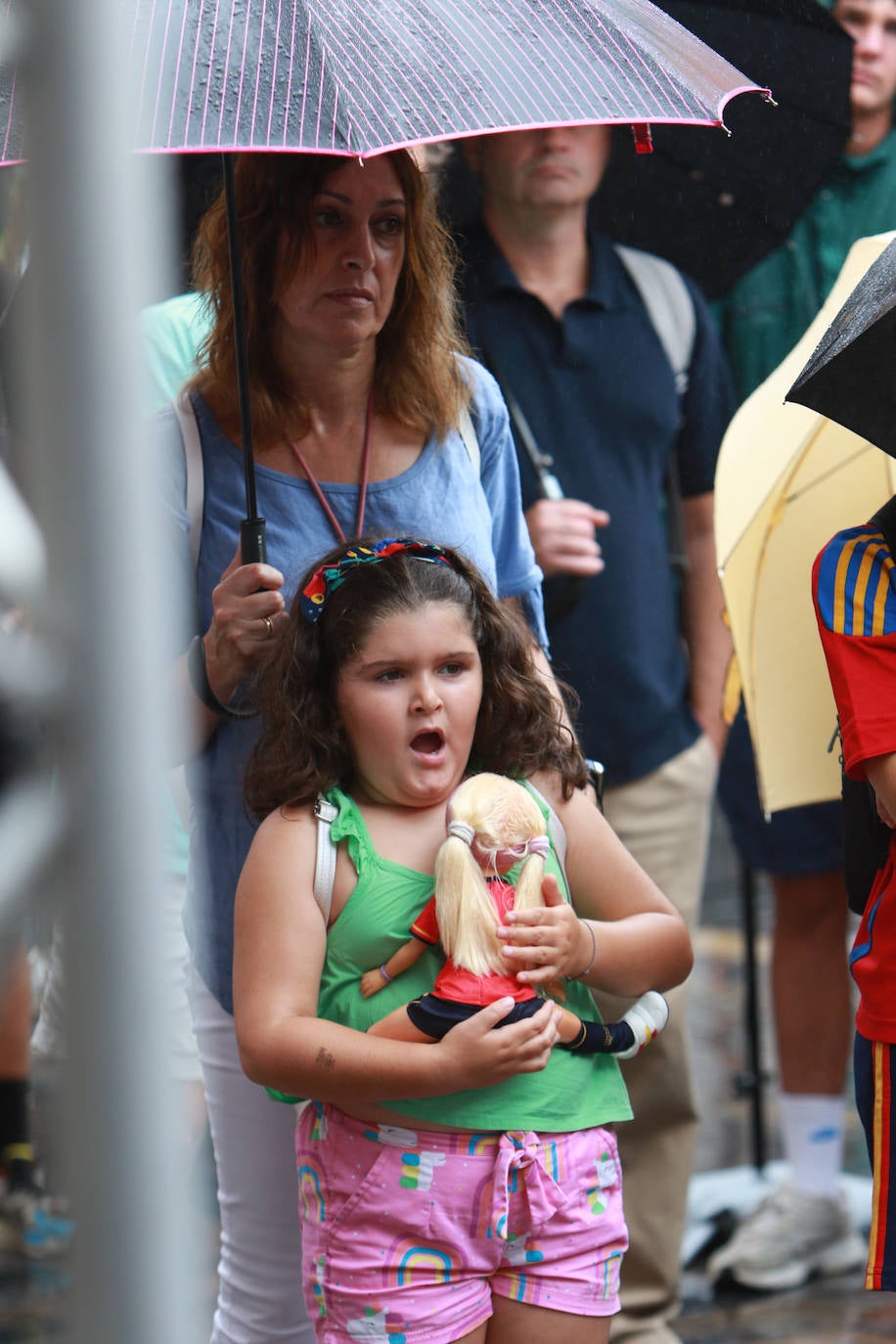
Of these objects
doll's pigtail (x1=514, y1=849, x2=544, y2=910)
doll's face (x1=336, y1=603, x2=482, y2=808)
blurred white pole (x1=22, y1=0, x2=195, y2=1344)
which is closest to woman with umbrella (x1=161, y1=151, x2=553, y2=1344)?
doll's face (x1=336, y1=603, x2=482, y2=808)

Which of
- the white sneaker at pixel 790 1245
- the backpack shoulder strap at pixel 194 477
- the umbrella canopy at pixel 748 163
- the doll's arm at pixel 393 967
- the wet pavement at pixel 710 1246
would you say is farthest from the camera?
the white sneaker at pixel 790 1245

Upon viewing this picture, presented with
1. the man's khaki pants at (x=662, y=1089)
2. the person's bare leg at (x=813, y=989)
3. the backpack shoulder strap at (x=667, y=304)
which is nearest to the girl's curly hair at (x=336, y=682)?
the man's khaki pants at (x=662, y=1089)

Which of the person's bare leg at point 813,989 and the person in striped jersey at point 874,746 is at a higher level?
the person in striped jersey at point 874,746

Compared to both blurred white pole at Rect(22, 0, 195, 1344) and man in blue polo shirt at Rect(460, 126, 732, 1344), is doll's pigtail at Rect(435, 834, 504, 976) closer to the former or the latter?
man in blue polo shirt at Rect(460, 126, 732, 1344)

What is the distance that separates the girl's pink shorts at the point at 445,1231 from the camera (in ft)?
6.54

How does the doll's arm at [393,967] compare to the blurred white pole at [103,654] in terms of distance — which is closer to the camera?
the blurred white pole at [103,654]

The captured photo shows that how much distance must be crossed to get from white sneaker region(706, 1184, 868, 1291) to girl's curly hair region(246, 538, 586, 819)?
176 cm

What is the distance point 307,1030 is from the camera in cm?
197

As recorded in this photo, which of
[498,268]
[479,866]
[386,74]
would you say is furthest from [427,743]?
[498,268]

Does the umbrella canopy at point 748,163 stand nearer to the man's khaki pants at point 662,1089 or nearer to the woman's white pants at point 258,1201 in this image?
the man's khaki pants at point 662,1089

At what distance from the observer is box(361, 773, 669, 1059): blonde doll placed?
6.51 ft

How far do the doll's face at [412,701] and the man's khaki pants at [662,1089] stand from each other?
1099 mm

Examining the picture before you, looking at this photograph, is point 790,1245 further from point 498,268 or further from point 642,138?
point 642,138

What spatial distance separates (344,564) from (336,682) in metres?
0.14
